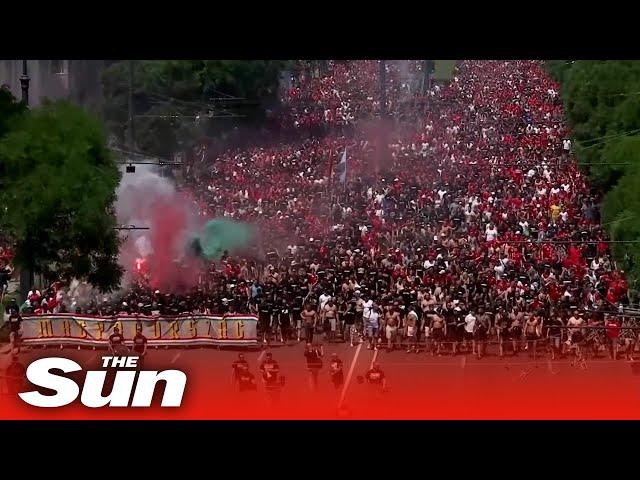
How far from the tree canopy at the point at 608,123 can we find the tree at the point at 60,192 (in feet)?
25.7

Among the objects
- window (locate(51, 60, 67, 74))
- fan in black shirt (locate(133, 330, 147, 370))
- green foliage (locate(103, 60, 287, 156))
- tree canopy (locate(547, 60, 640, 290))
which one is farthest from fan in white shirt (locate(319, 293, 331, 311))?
window (locate(51, 60, 67, 74))

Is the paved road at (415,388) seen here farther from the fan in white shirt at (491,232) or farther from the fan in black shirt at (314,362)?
the fan in white shirt at (491,232)

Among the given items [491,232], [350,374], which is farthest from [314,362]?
[491,232]

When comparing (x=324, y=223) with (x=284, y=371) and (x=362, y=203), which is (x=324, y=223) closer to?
(x=362, y=203)

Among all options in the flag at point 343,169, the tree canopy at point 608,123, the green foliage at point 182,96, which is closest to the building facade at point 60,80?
the green foliage at point 182,96

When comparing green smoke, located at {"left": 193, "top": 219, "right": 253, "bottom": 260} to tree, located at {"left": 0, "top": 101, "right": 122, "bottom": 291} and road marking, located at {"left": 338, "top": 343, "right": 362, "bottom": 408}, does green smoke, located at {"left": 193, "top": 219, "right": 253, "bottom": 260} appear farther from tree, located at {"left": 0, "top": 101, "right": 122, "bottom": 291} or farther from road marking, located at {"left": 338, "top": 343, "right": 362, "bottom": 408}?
road marking, located at {"left": 338, "top": 343, "right": 362, "bottom": 408}

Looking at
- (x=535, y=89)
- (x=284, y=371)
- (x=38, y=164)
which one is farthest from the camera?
(x=535, y=89)

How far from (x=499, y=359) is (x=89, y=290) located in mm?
6631

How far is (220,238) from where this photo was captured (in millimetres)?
27047

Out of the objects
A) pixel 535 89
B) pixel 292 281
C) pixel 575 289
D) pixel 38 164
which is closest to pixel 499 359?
pixel 575 289

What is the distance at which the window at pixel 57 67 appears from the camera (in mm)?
24603

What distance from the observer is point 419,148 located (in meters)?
28.4

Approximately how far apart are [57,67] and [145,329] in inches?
167
